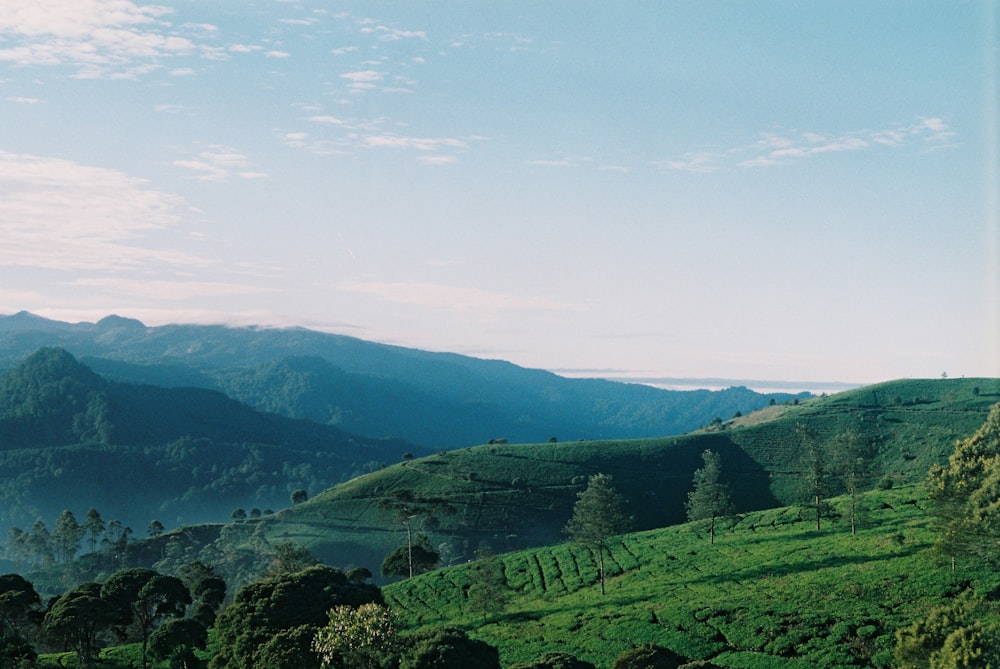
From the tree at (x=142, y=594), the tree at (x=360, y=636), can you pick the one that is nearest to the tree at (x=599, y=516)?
the tree at (x=142, y=594)

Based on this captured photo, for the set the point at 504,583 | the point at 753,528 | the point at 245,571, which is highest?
the point at 753,528

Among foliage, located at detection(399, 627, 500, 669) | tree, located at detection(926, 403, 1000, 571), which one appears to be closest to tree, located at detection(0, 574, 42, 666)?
foliage, located at detection(399, 627, 500, 669)

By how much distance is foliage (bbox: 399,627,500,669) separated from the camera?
53.4m

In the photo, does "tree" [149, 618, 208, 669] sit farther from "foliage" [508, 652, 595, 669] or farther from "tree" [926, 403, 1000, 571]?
"tree" [926, 403, 1000, 571]

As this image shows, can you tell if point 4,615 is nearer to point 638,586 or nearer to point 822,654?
point 638,586

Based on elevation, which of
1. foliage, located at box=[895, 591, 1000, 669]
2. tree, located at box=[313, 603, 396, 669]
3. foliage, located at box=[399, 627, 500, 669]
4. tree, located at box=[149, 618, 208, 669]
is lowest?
tree, located at box=[149, 618, 208, 669]

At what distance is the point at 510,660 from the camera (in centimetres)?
7525

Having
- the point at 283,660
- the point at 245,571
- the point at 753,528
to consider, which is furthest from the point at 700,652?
the point at 245,571

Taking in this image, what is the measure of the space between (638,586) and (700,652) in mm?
28533

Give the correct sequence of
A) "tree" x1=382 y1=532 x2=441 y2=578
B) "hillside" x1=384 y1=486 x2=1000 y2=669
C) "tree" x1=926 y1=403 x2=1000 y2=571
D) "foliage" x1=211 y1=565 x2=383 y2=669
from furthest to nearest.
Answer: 1. "tree" x1=382 y1=532 x2=441 y2=578
2. "tree" x1=926 y1=403 x2=1000 y2=571
3. "hillside" x1=384 y1=486 x2=1000 y2=669
4. "foliage" x1=211 y1=565 x2=383 y2=669

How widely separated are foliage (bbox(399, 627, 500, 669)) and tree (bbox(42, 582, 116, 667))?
41.0 meters

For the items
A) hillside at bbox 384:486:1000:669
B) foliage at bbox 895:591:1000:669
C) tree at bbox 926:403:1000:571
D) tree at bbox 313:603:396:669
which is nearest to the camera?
foliage at bbox 895:591:1000:669

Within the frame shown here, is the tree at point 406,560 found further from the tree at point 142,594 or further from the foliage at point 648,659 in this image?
the foliage at point 648,659

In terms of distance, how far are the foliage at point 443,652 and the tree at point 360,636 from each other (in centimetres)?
310
